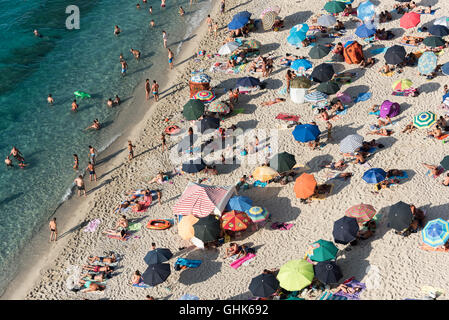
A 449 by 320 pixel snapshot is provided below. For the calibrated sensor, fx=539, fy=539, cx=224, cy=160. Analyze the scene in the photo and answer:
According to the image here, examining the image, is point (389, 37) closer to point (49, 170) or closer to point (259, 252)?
point (259, 252)

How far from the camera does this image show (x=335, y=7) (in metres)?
36.6

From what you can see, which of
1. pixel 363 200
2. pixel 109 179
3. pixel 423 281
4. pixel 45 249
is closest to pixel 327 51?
pixel 363 200

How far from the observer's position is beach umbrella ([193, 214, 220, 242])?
2372cm

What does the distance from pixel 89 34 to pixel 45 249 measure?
70.2ft

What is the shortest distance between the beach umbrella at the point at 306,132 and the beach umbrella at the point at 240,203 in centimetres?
483

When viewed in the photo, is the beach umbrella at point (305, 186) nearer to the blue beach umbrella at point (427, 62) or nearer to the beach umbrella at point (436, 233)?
the beach umbrella at point (436, 233)

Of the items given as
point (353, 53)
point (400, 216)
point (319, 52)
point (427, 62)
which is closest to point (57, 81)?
point (319, 52)

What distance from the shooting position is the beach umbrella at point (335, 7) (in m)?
36.5

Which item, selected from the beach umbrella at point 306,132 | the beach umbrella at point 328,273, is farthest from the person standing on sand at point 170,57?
the beach umbrella at point 328,273

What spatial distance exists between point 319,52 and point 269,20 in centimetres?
607

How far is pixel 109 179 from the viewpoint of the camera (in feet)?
101

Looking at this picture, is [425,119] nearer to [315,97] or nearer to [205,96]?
[315,97]

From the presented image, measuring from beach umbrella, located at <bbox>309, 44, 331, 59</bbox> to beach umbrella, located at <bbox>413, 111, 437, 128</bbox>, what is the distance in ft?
27.1

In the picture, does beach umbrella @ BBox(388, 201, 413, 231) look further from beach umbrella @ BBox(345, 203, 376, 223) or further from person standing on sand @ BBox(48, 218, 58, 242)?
person standing on sand @ BBox(48, 218, 58, 242)
